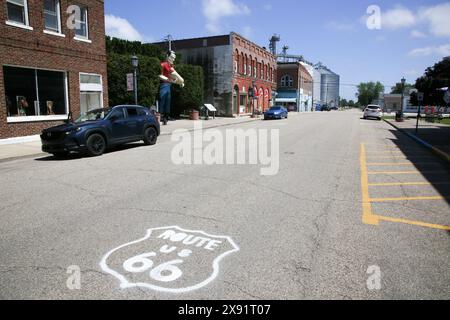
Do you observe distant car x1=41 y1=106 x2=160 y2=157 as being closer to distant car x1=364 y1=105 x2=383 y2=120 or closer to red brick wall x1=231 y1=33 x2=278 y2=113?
red brick wall x1=231 y1=33 x2=278 y2=113

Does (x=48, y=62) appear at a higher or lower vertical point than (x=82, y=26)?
lower

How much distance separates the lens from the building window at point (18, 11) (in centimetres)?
1479

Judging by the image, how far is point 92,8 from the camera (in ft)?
60.8

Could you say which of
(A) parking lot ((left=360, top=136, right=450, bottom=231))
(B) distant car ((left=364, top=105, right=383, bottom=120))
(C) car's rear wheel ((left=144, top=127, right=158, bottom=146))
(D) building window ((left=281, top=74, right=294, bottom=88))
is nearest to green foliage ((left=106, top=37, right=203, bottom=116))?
(C) car's rear wheel ((left=144, top=127, right=158, bottom=146))

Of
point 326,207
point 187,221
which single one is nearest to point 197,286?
point 187,221

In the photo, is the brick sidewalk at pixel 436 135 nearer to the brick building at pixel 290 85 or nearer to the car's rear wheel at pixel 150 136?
the car's rear wheel at pixel 150 136

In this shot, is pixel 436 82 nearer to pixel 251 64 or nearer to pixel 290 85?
pixel 290 85

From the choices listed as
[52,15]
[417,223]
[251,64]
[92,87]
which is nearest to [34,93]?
[92,87]

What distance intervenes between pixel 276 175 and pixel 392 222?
352 cm

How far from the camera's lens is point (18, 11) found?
15.1 m

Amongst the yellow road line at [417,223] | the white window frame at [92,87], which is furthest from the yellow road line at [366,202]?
the white window frame at [92,87]

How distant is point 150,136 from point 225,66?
1178 inches
